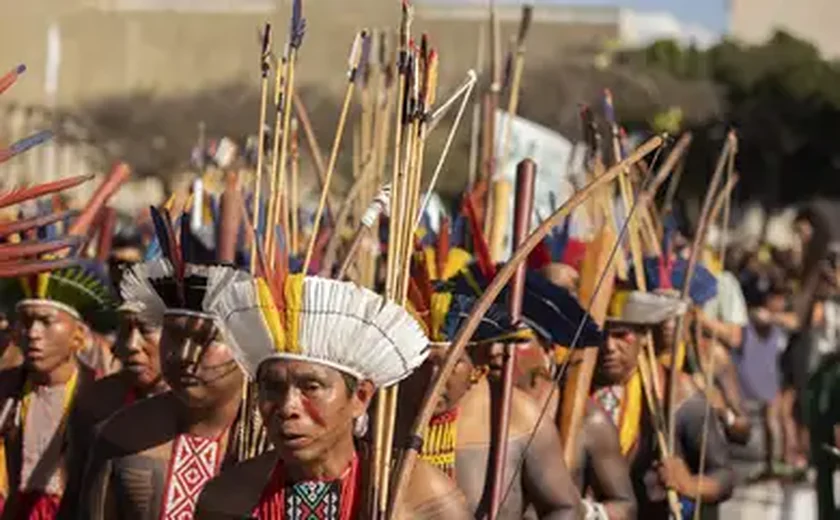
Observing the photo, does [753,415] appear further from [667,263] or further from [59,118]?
[667,263]

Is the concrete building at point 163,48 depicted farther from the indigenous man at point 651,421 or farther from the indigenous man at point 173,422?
the indigenous man at point 173,422

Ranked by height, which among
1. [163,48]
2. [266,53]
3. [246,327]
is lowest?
[246,327]

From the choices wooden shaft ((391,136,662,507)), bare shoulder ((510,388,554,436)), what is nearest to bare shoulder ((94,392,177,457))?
bare shoulder ((510,388,554,436))

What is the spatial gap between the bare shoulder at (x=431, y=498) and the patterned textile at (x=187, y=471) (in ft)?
4.58

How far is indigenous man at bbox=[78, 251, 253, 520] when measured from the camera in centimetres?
716

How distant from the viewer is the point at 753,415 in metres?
22.9

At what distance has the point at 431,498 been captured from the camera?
19.6 ft

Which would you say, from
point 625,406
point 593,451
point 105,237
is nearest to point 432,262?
point 593,451

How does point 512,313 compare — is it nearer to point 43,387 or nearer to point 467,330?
point 467,330

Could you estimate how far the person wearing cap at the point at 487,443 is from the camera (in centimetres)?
753

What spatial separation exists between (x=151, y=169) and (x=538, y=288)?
29.3 metres

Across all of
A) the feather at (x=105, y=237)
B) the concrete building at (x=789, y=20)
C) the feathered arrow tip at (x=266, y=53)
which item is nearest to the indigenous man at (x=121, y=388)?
the feathered arrow tip at (x=266, y=53)

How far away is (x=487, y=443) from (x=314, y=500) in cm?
181

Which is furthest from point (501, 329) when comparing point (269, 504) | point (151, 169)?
point (151, 169)
